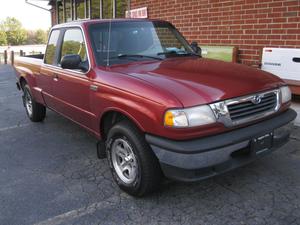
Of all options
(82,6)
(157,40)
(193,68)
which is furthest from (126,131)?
(82,6)

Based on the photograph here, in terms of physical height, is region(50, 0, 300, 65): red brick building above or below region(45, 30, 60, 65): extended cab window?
above

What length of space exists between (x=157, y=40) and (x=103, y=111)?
4.10ft

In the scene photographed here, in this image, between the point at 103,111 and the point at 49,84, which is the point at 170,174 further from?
the point at 49,84

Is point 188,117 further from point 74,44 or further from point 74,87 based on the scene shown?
point 74,44

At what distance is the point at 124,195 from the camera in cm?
356

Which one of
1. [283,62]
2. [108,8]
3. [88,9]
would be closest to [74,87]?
[283,62]

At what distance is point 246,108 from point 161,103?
0.81 metres

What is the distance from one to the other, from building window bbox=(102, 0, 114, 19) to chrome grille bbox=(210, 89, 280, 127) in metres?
10.0

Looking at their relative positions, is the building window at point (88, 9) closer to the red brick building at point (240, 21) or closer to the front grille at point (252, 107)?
the red brick building at point (240, 21)

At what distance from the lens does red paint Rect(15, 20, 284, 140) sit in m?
2.93

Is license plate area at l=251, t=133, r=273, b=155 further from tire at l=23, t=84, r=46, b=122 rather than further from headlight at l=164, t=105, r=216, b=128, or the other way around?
tire at l=23, t=84, r=46, b=122

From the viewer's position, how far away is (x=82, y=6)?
15.3 m

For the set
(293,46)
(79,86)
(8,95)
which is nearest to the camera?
(79,86)

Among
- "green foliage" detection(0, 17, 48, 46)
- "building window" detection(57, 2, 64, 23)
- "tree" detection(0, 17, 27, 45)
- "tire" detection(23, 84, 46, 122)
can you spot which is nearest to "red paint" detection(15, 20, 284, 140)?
"tire" detection(23, 84, 46, 122)
